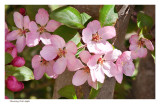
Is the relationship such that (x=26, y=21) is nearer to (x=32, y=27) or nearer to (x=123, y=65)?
(x=32, y=27)

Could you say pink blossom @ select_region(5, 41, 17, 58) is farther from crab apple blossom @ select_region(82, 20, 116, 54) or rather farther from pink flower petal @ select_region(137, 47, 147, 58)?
pink flower petal @ select_region(137, 47, 147, 58)

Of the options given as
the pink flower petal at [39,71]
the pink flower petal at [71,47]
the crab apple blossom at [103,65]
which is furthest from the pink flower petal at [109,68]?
the pink flower petal at [39,71]

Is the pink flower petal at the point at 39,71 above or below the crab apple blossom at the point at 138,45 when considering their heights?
below

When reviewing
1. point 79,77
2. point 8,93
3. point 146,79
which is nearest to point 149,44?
point 79,77

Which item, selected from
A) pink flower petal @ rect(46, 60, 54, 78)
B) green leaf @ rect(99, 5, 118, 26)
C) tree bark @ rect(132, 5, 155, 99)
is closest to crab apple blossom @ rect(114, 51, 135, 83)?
green leaf @ rect(99, 5, 118, 26)

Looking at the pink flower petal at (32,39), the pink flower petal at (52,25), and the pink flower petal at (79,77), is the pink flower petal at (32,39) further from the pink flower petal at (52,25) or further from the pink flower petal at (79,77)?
the pink flower petal at (79,77)

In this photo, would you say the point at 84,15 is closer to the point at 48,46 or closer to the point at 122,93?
the point at 48,46
